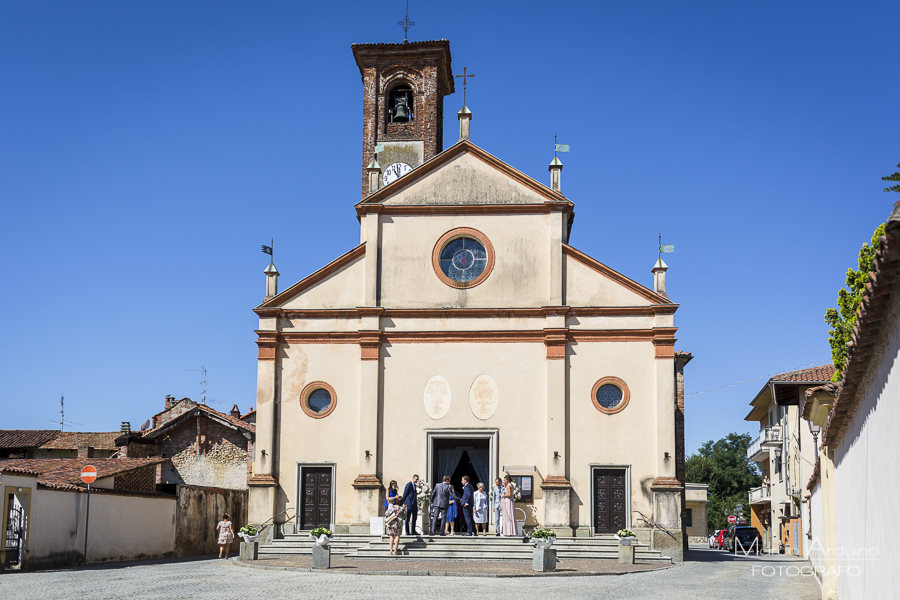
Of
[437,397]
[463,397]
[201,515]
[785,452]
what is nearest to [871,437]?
[463,397]

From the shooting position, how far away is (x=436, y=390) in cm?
2631

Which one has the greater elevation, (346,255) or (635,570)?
(346,255)

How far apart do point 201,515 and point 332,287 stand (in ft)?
29.2

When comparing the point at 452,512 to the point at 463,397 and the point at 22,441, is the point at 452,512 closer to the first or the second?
the point at 463,397

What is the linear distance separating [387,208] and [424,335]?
3.91 m

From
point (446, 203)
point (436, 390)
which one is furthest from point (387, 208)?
point (436, 390)

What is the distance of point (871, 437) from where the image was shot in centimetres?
847

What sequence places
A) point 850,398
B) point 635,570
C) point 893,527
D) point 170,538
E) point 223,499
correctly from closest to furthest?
point 893,527 → point 850,398 → point 635,570 → point 170,538 → point 223,499

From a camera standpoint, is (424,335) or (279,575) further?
(424,335)

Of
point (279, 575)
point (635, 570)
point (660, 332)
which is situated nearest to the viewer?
point (279, 575)

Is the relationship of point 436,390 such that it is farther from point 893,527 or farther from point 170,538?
point 893,527

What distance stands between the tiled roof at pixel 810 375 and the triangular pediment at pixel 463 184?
15.0 meters

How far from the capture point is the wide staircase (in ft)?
73.1

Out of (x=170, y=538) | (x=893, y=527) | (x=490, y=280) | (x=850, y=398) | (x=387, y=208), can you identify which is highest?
(x=387, y=208)
